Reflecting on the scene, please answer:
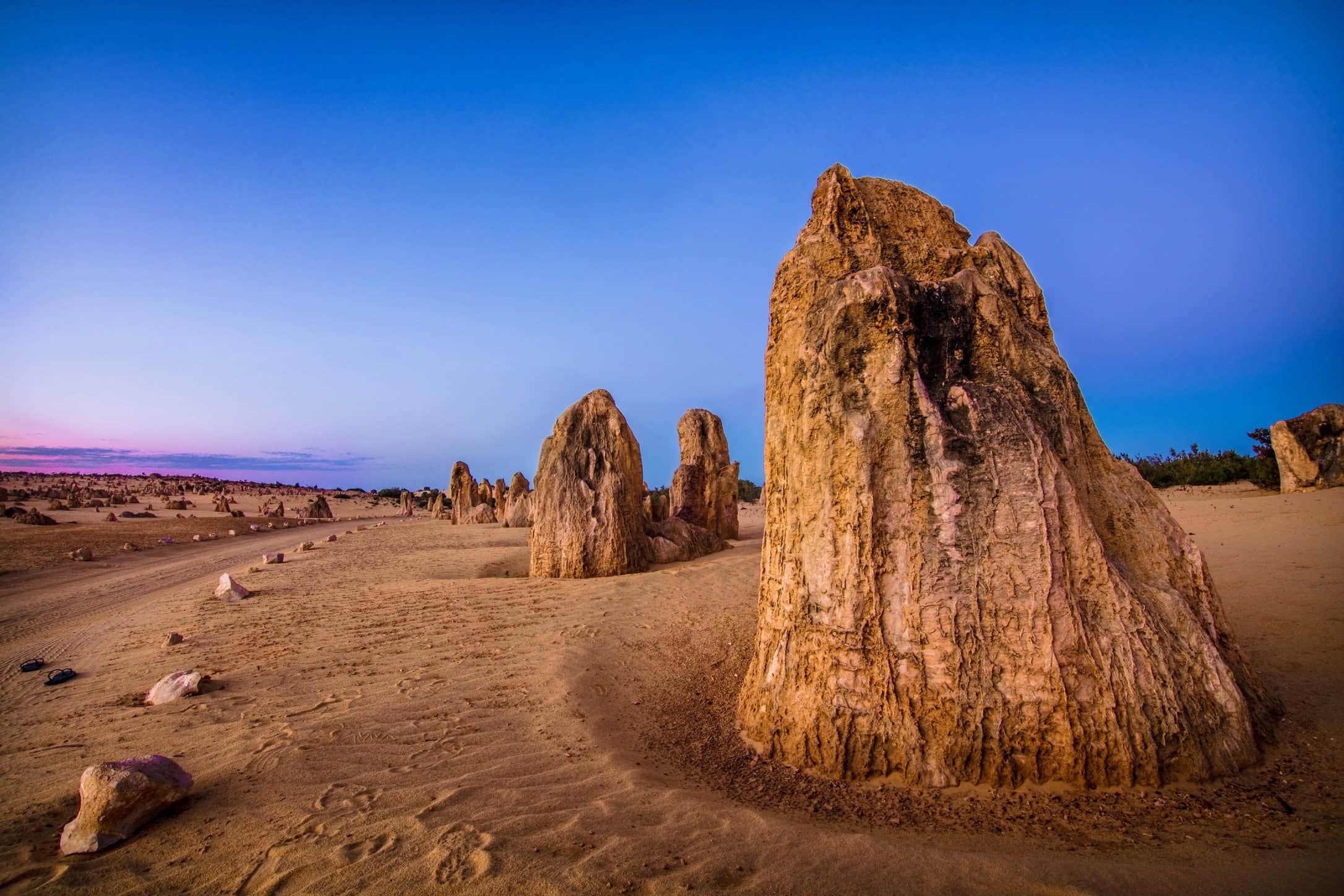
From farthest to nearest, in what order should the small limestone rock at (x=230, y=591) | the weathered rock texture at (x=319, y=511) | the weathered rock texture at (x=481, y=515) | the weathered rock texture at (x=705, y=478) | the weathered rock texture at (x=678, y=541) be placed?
the weathered rock texture at (x=319, y=511), the weathered rock texture at (x=481, y=515), the weathered rock texture at (x=705, y=478), the weathered rock texture at (x=678, y=541), the small limestone rock at (x=230, y=591)

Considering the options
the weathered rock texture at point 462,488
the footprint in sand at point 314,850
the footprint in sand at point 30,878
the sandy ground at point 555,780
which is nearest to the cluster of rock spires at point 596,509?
the sandy ground at point 555,780

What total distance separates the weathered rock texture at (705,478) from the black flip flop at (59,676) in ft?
39.7

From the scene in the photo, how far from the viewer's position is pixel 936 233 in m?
5.49

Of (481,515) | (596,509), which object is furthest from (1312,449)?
(481,515)

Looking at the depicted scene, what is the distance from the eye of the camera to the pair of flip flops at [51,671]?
592cm

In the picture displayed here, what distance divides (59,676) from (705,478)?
42.4 ft

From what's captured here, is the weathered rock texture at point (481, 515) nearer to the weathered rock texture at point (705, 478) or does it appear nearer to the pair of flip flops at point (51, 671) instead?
the weathered rock texture at point (705, 478)

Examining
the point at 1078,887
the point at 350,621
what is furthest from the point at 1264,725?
the point at 350,621

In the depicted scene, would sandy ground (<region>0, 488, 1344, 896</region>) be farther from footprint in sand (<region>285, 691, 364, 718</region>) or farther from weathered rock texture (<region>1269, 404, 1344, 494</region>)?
weathered rock texture (<region>1269, 404, 1344, 494</region>)

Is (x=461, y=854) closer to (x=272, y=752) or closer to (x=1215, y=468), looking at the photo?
(x=272, y=752)

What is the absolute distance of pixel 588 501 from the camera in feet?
37.8

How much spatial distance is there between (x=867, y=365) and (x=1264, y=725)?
3.44 metres

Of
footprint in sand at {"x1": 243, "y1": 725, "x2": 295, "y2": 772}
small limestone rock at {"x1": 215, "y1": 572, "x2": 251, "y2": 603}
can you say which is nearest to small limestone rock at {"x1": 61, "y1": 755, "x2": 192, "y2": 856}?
footprint in sand at {"x1": 243, "y1": 725, "x2": 295, "y2": 772}

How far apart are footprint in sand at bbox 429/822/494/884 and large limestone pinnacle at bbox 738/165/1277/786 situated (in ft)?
6.79
